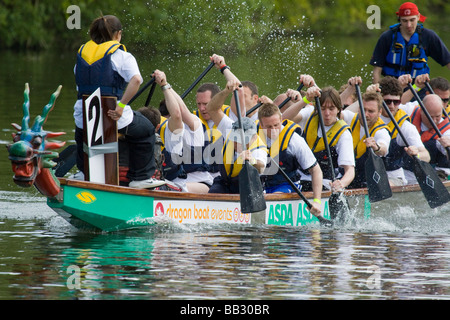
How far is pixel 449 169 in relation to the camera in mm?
10445

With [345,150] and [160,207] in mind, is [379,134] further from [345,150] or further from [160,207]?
[160,207]

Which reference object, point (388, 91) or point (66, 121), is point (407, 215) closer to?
point (388, 91)

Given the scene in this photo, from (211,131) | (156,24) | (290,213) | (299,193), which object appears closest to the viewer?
(299,193)

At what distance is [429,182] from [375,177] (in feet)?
2.85

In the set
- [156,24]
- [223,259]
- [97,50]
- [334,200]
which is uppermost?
[156,24]

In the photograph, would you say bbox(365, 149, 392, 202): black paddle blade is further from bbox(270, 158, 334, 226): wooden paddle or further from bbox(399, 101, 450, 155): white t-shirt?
bbox(399, 101, 450, 155): white t-shirt

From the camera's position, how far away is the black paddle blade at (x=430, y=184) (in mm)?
9531

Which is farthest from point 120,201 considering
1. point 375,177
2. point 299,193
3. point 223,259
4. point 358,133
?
point 358,133

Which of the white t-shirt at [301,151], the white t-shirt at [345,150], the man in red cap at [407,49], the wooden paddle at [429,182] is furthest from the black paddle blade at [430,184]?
the man in red cap at [407,49]

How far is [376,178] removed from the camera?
900cm

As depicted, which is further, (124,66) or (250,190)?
(250,190)

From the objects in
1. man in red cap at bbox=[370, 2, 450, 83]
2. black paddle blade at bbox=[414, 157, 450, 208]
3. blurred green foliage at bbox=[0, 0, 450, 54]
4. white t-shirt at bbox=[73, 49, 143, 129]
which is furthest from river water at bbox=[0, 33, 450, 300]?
blurred green foliage at bbox=[0, 0, 450, 54]

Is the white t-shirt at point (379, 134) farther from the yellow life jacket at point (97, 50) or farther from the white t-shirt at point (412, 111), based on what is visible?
the yellow life jacket at point (97, 50)
